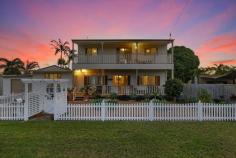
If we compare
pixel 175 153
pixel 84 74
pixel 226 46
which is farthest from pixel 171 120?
pixel 226 46

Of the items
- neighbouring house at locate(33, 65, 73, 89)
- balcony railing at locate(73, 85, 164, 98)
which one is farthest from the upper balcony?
balcony railing at locate(73, 85, 164, 98)

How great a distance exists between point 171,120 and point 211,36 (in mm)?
19755

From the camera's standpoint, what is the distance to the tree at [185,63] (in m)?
51.6

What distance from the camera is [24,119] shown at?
13.2 m

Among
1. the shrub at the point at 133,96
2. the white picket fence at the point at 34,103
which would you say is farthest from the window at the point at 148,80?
the white picket fence at the point at 34,103

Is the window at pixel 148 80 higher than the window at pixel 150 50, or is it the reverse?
the window at pixel 150 50

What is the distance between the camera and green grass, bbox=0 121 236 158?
7219 millimetres

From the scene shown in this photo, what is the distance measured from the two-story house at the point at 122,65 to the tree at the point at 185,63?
23.9m

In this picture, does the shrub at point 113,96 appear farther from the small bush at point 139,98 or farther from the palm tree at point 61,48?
the palm tree at point 61,48

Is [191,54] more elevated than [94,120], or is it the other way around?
[191,54]

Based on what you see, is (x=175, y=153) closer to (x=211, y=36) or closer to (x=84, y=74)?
(x=84, y=74)

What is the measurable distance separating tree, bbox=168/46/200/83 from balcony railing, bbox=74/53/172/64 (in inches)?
1007

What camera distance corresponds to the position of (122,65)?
26.5 metres

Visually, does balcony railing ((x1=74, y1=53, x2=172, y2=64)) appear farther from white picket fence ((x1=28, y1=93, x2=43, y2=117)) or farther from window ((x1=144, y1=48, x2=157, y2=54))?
white picket fence ((x1=28, y1=93, x2=43, y2=117))
